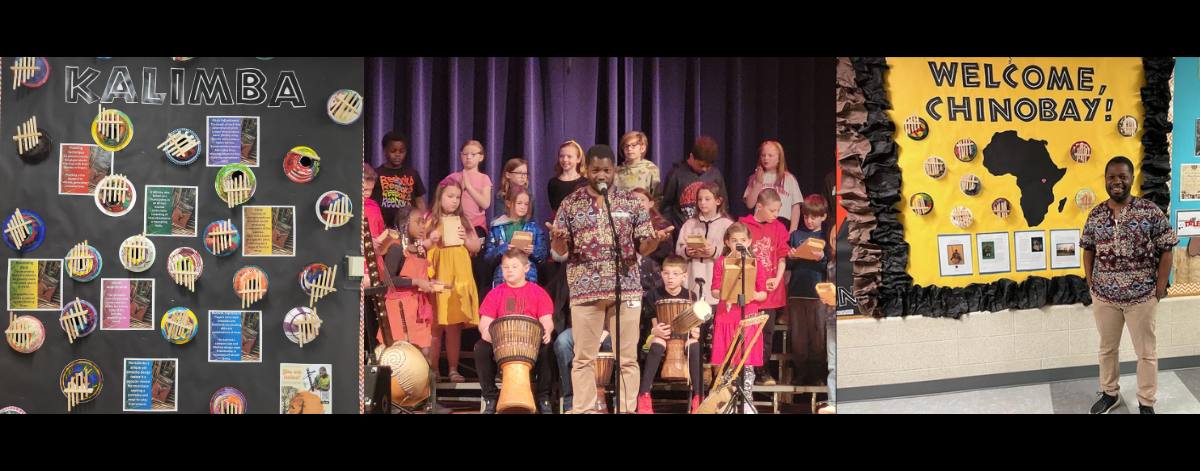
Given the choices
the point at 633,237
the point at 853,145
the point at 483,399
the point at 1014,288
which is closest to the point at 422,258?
the point at 483,399

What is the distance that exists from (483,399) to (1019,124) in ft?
12.1

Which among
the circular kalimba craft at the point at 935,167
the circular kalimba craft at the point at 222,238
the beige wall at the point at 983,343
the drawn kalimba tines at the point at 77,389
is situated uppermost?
the circular kalimba craft at the point at 935,167

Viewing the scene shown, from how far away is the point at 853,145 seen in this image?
18.3 ft

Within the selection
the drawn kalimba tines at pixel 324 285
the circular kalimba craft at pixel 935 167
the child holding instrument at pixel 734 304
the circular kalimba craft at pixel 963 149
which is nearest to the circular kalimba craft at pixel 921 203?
the circular kalimba craft at pixel 935 167

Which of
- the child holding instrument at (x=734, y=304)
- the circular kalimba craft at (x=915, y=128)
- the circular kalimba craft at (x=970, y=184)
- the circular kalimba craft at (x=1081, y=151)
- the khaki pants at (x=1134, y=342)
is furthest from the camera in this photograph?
the circular kalimba craft at (x=1081, y=151)

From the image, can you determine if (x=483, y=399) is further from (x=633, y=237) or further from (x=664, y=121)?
(x=664, y=121)

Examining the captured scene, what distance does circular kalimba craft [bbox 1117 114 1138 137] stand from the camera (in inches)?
233

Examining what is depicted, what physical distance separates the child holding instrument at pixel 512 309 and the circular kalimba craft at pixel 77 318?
6.83ft

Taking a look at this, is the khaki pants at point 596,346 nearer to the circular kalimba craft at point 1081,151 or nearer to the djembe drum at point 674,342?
the djembe drum at point 674,342

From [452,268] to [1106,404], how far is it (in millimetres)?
3781

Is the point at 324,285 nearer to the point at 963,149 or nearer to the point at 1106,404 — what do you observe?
the point at 963,149

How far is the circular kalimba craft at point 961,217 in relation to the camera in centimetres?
578

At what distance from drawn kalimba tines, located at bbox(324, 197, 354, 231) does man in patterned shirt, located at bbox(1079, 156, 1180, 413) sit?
13.4ft

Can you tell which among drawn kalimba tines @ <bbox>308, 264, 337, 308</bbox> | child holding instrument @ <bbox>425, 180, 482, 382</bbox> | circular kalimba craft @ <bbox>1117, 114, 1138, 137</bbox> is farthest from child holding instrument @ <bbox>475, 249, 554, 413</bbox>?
circular kalimba craft @ <bbox>1117, 114, 1138, 137</bbox>
